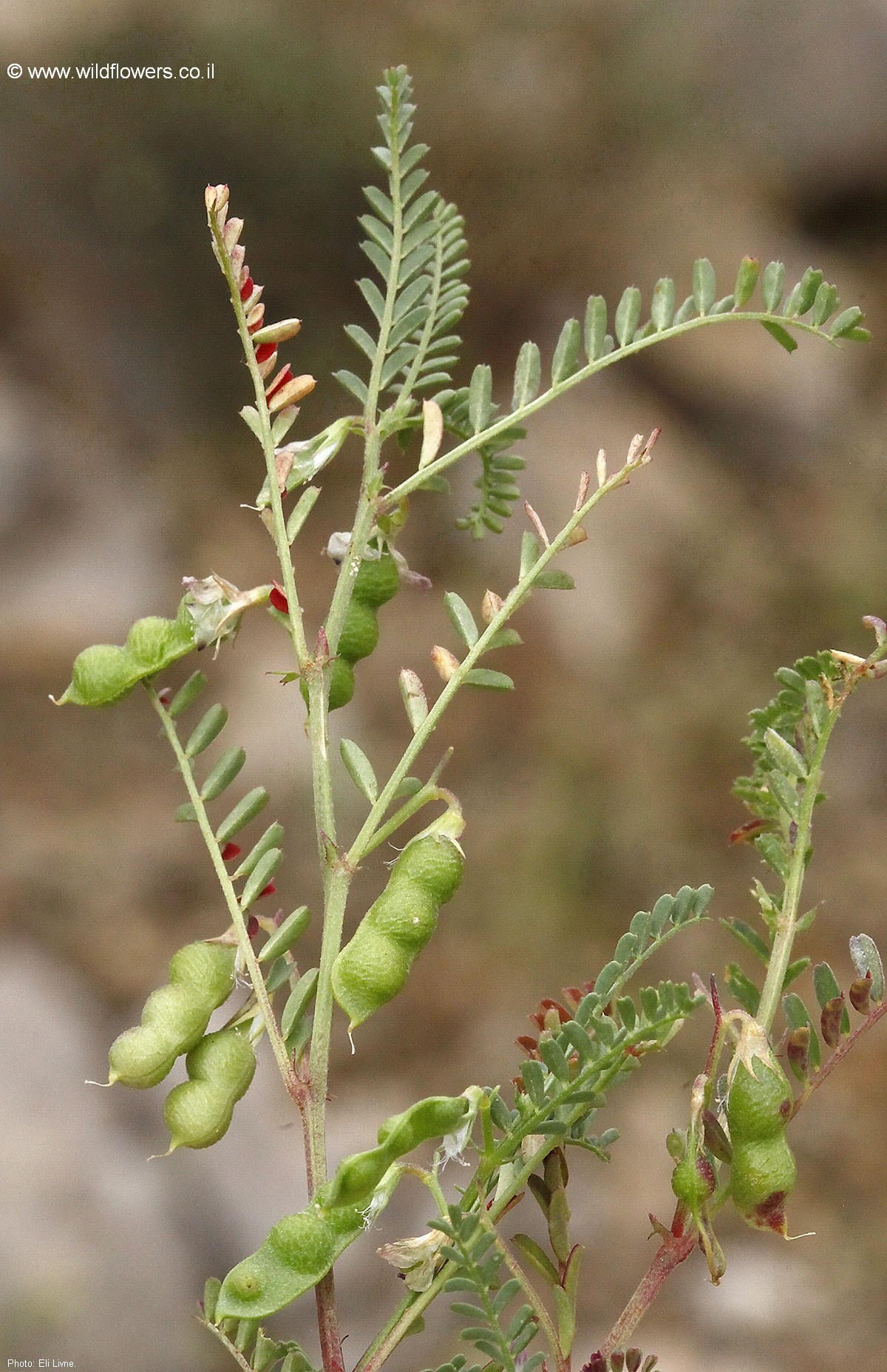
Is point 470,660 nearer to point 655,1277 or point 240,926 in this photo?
point 240,926

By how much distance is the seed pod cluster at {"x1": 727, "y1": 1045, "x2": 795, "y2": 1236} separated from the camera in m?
0.42

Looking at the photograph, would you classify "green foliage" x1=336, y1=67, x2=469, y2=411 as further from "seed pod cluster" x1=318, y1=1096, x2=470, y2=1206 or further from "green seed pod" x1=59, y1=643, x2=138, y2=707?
"seed pod cluster" x1=318, y1=1096, x2=470, y2=1206

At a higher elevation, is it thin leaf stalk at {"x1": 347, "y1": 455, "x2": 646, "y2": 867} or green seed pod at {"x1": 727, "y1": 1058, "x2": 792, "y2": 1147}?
thin leaf stalk at {"x1": 347, "y1": 455, "x2": 646, "y2": 867}

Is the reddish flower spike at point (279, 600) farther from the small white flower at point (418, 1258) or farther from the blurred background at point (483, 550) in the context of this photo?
the blurred background at point (483, 550)

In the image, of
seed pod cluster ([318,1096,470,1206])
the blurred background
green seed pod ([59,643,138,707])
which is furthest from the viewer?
the blurred background

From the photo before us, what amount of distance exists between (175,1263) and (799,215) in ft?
6.17

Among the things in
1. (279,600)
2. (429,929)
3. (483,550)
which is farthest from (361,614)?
(483,550)

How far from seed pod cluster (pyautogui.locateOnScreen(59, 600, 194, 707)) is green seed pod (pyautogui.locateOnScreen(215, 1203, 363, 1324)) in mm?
234

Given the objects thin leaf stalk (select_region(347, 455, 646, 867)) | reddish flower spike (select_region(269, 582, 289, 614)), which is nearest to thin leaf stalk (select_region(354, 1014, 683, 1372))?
thin leaf stalk (select_region(347, 455, 646, 867))

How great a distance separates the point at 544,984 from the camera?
1.65 m

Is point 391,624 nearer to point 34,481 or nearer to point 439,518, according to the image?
point 439,518

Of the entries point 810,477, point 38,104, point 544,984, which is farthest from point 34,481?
point 810,477

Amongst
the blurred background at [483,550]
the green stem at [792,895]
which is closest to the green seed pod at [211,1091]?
the green stem at [792,895]

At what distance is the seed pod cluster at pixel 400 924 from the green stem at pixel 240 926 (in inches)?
1.2
